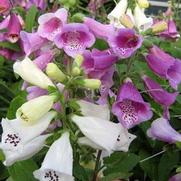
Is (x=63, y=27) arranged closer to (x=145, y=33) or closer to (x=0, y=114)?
(x=145, y=33)

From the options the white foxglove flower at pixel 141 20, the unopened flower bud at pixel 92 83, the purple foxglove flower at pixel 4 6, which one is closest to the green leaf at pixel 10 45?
the purple foxglove flower at pixel 4 6

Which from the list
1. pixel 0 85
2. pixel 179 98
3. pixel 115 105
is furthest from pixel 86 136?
pixel 0 85

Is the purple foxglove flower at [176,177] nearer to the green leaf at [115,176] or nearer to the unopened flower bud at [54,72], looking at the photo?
the green leaf at [115,176]

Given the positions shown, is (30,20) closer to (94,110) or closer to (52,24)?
(52,24)

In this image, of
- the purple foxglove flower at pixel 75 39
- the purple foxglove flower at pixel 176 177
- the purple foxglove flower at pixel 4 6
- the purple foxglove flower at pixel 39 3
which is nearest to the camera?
the purple foxglove flower at pixel 75 39

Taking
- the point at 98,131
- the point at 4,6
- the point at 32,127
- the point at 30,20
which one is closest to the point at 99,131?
the point at 98,131

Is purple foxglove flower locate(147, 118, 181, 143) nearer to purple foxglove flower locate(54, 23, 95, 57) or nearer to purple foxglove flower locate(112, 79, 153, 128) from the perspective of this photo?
purple foxglove flower locate(112, 79, 153, 128)

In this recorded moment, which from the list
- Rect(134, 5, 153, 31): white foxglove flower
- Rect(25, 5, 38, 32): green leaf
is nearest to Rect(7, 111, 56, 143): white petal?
Rect(134, 5, 153, 31): white foxglove flower
